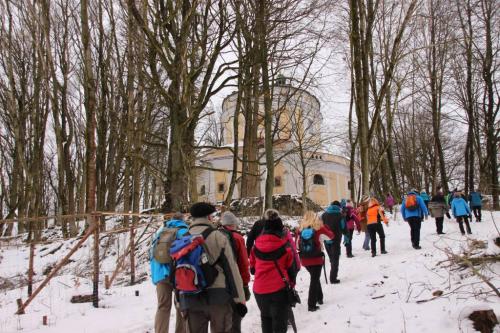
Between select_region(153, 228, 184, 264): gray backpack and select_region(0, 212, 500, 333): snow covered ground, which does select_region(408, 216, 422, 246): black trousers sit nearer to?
select_region(0, 212, 500, 333): snow covered ground

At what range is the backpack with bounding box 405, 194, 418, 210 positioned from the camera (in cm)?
1117

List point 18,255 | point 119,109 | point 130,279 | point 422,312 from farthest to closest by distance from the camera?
point 119,109 → point 18,255 → point 130,279 → point 422,312

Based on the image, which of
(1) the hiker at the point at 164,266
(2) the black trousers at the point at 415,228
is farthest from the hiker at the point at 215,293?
(2) the black trousers at the point at 415,228

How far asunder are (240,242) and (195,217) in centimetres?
83

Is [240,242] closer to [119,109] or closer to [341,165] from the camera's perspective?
[119,109]

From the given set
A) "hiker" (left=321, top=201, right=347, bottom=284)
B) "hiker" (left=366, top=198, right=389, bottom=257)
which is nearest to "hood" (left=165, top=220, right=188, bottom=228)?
"hiker" (left=321, top=201, right=347, bottom=284)

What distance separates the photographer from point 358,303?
7.25 metres

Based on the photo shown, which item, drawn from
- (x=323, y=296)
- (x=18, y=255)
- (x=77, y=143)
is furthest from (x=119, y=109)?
(x=323, y=296)

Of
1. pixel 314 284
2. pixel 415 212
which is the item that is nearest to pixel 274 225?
pixel 314 284

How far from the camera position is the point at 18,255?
15336mm

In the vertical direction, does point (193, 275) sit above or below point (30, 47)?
below

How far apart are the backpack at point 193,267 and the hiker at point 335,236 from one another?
5.04 m

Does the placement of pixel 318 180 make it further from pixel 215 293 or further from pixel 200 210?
pixel 215 293

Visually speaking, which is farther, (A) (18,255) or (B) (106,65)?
(B) (106,65)
